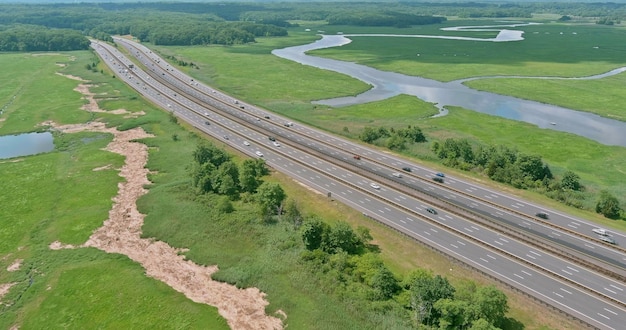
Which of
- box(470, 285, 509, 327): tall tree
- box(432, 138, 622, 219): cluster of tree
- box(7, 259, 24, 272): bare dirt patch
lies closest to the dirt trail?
box(7, 259, 24, 272): bare dirt patch

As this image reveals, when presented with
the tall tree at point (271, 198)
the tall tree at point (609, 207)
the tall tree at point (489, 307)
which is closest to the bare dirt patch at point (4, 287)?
the tall tree at point (271, 198)

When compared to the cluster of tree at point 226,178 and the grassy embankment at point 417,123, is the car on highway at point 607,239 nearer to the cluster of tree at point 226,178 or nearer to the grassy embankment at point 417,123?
the grassy embankment at point 417,123

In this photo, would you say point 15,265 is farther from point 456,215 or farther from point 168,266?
point 456,215

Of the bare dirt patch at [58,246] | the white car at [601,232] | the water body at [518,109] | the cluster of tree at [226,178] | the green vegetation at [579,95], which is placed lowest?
the bare dirt patch at [58,246]

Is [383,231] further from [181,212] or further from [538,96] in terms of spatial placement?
[538,96]

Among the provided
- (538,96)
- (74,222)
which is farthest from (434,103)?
(74,222)

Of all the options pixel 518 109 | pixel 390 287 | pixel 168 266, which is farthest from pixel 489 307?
pixel 518 109

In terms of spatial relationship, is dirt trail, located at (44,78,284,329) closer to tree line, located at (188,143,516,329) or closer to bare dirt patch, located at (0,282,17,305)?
bare dirt patch, located at (0,282,17,305)
